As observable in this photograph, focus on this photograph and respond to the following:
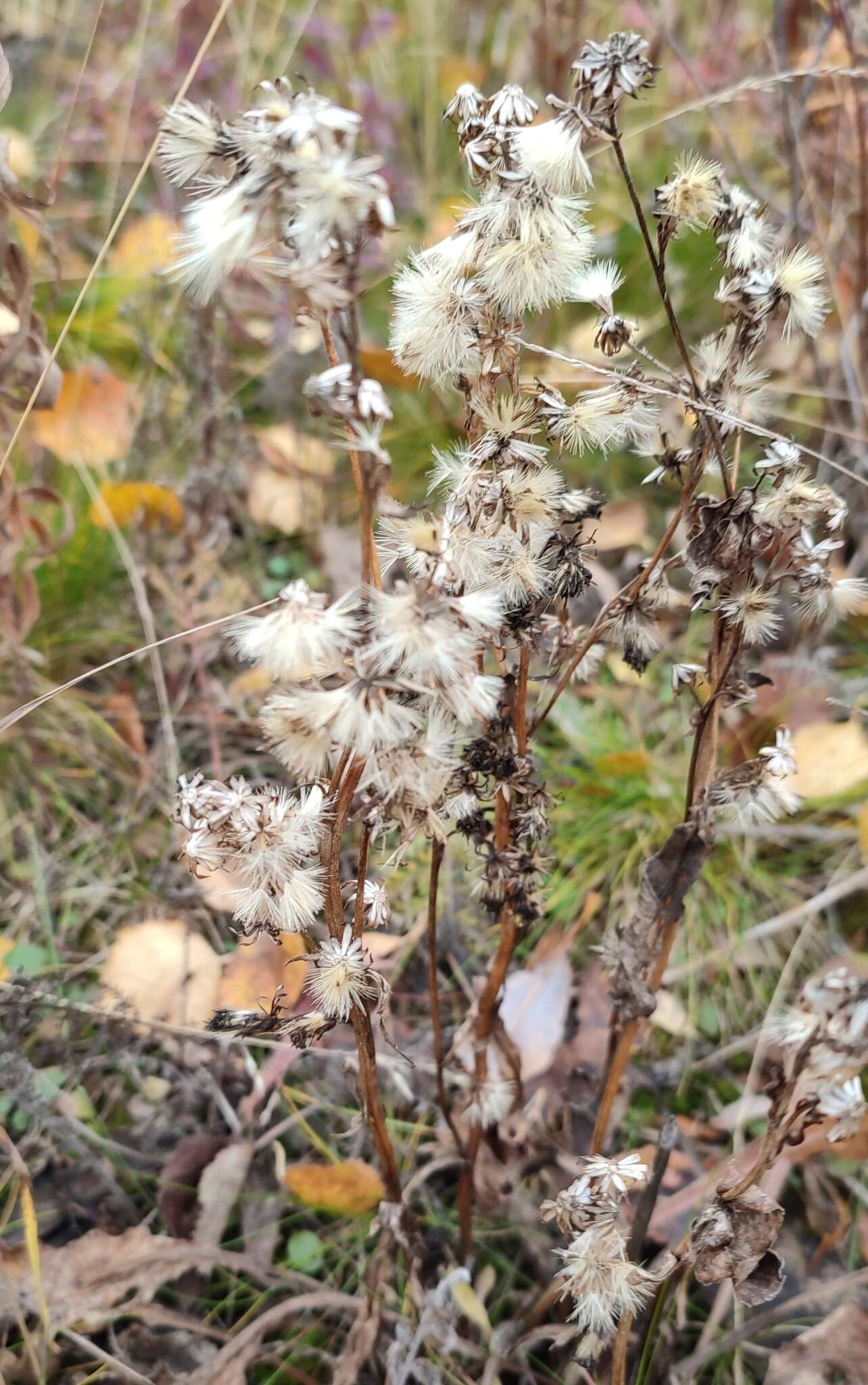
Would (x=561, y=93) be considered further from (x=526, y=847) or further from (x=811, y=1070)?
(x=811, y=1070)

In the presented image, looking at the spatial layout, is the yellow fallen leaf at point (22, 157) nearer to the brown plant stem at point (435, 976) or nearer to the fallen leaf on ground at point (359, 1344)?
the brown plant stem at point (435, 976)

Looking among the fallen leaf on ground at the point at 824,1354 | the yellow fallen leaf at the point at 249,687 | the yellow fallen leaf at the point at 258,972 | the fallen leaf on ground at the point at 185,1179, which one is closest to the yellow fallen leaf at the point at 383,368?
the yellow fallen leaf at the point at 249,687

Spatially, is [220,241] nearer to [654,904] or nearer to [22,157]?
[654,904]

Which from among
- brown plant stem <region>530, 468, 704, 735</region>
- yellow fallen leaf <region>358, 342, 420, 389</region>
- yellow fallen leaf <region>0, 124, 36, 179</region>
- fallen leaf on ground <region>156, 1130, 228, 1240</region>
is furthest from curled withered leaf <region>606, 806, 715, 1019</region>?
yellow fallen leaf <region>0, 124, 36, 179</region>

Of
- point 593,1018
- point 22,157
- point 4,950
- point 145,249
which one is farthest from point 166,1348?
point 22,157

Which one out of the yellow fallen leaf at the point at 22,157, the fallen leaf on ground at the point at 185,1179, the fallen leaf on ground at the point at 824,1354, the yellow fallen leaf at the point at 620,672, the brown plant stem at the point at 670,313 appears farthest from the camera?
the yellow fallen leaf at the point at 22,157

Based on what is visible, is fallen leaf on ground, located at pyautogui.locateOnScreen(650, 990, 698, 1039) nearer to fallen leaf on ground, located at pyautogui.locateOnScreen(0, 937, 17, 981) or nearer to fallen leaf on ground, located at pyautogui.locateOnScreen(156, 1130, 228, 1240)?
fallen leaf on ground, located at pyautogui.locateOnScreen(156, 1130, 228, 1240)
